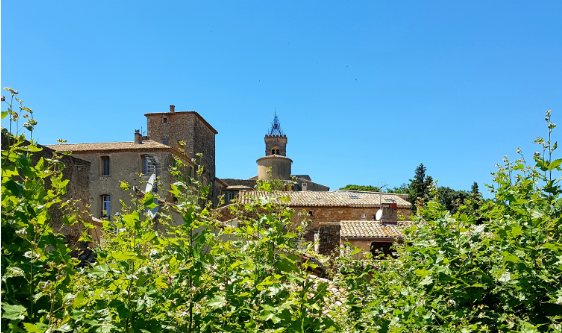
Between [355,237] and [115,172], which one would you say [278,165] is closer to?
[115,172]

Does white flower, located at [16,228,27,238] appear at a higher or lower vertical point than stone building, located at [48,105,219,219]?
lower

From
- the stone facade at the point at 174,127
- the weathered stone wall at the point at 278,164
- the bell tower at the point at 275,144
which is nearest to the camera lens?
the stone facade at the point at 174,127

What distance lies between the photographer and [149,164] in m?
27.4

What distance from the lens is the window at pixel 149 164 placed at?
26895 millimetres

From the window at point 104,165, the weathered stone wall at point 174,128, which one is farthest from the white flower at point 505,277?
the weathered stone wall at point 174,128

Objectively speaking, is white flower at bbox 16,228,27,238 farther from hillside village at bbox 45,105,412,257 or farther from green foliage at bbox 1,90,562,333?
hillside village at bbox 45,105,412,257

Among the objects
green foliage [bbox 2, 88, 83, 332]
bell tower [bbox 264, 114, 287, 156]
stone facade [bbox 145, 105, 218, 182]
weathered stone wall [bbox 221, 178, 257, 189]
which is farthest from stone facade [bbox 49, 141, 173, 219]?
bell tower [bbox 264, 114, 287, 156]

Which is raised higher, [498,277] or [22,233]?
[22,233]

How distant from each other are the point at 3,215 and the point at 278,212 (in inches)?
59.1

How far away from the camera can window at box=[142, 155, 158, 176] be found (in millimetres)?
26895

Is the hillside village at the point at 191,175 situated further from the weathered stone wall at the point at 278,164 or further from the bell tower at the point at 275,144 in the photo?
the bell tower at the point at 275,144

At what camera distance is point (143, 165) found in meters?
28.1

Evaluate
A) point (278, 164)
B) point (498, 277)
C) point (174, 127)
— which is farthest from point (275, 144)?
point (498, 277)

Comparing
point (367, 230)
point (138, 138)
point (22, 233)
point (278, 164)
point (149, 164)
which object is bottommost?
point (367, 230)
